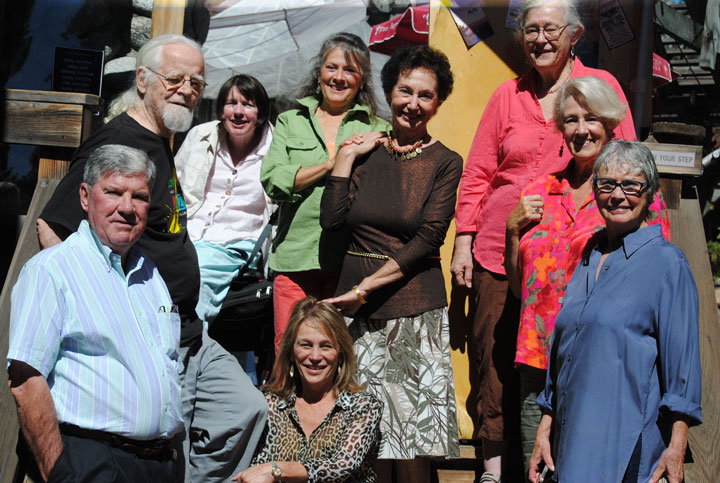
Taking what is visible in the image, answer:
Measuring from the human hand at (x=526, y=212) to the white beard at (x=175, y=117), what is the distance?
146 cm

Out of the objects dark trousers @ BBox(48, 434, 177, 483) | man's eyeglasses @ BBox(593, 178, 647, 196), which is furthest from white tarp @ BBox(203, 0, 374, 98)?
dark trousers @ BBox(48, 434, 177, 483)

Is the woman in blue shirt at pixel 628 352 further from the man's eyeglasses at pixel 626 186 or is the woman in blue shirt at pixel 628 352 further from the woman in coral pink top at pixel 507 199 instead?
the woman in coral pink top at pixel 507 199

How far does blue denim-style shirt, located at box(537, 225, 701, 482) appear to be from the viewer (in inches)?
101

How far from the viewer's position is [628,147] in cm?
279

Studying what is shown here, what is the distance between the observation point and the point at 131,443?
2.62 m

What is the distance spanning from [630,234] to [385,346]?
1288 mm

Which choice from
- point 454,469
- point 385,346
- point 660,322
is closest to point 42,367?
point 385,346

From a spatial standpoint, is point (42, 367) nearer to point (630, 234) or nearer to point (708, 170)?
point (630, 234)

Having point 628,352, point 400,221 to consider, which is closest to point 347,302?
point 400,221

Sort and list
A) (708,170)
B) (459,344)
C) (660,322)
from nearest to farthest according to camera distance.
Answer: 1. (660,322)
2. (459,344)
3. (708,170)

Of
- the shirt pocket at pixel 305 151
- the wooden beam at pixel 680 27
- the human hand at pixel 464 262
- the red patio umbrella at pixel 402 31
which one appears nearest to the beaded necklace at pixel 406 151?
the shirt pocket at pixel 305 151

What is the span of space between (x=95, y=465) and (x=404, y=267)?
5.11 ft

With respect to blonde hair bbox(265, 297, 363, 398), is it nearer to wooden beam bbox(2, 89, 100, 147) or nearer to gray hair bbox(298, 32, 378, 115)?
gray hair bbox(298, 32, 378, 115)

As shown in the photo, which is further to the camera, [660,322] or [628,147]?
[628,147]
